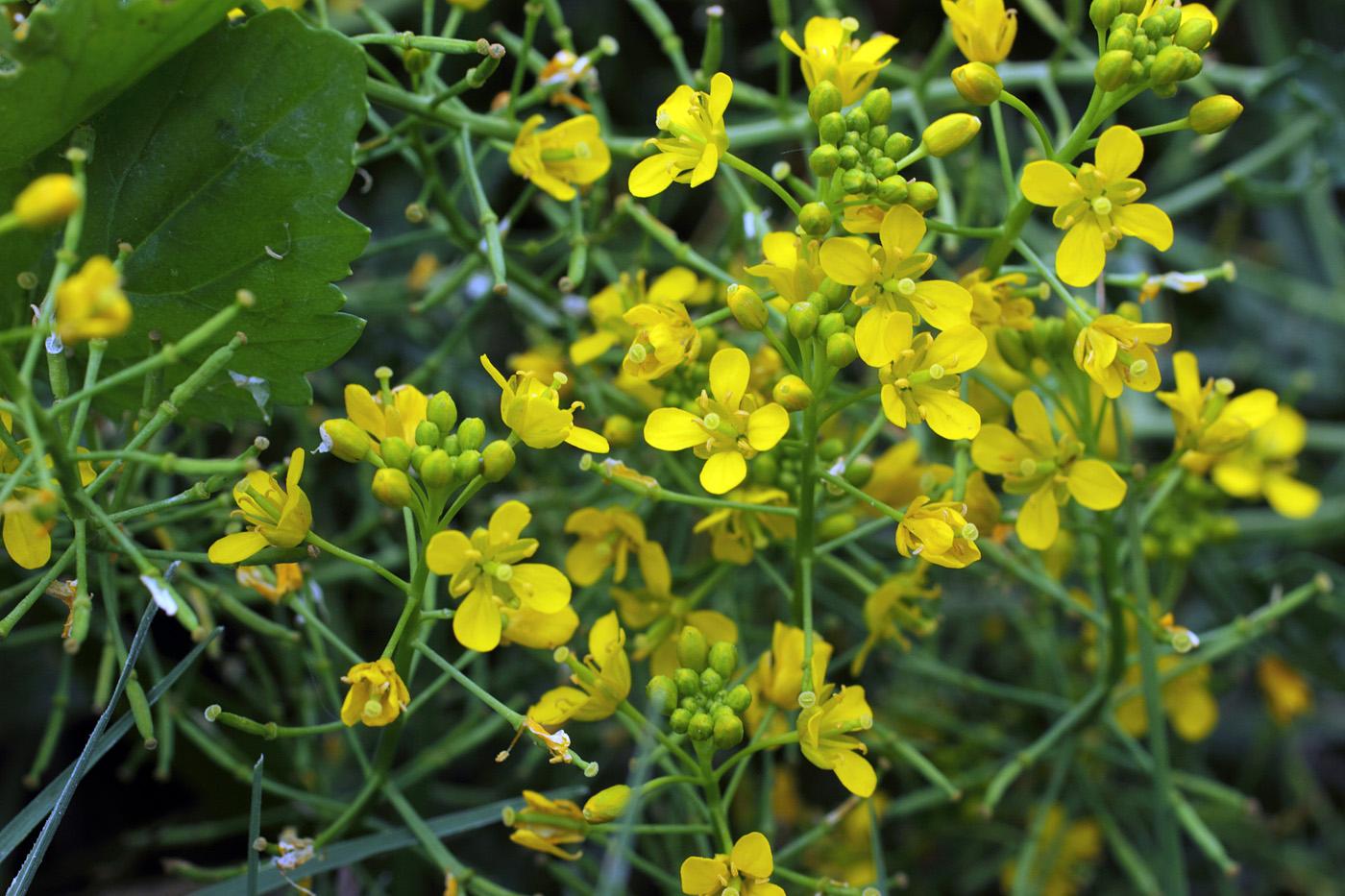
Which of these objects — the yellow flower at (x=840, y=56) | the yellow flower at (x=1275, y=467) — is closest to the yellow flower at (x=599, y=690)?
the yellow flower at (x=840, y=56)

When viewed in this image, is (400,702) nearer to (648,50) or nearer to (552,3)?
(552,3)

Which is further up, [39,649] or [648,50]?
[648,50]

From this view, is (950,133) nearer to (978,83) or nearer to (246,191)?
(978,83)

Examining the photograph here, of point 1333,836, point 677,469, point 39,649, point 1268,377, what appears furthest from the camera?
point 1268,377

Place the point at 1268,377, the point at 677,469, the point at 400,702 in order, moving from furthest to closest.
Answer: the point at 1268,377
the point at 677,469
the point at 400,702

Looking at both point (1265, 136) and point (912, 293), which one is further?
point (1265, 136)

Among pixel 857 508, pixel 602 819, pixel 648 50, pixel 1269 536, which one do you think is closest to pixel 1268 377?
pixel 1269 536

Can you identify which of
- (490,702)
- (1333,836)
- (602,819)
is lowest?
(1333,836)
